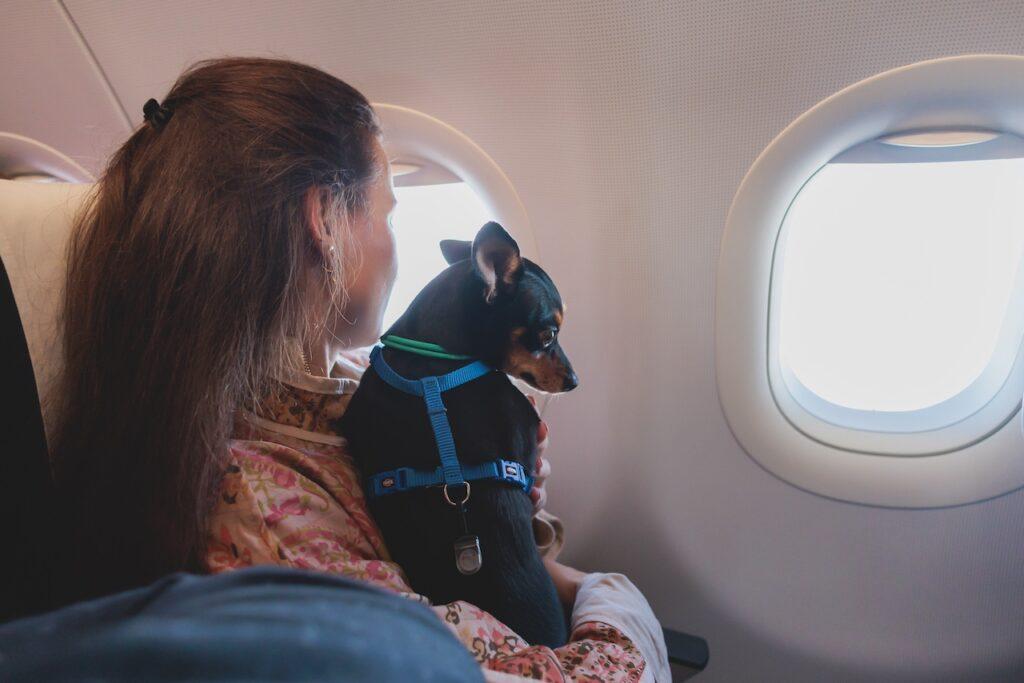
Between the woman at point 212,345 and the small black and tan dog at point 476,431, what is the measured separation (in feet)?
0.19

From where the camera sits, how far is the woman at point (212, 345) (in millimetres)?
752

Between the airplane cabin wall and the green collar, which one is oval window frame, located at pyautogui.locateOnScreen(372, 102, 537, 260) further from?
the green collar

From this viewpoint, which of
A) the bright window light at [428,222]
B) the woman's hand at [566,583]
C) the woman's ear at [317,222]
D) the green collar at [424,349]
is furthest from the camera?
the bright window light at [428,222]

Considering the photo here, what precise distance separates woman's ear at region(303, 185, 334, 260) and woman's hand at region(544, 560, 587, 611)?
0.72 metres

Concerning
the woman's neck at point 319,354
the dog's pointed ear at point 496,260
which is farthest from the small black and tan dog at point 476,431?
the woman's neck at point 319,354

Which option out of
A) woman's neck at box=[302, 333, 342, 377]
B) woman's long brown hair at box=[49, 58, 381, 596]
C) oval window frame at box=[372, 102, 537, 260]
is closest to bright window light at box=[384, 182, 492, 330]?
oval window frame at box=[372, 102, 537, 260]

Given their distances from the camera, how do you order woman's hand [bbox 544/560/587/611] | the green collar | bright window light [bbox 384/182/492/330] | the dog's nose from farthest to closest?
bright window light [bbox 384/182/492/330] → woman's hand [bbox 544/560/587/611] → the dog's nose → the green collar

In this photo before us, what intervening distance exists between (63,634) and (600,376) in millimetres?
1231

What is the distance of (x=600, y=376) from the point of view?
1.47m

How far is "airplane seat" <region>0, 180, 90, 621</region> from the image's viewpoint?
65 centimetres

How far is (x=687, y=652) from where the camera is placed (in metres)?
1.27

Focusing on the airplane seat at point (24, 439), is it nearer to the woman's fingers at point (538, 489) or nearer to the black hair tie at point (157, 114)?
the black hair tie at point (157, 114)

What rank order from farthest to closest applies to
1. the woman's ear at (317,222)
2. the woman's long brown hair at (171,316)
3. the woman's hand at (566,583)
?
the woman's hand at (566,583) < the woman's ear at (317,222) < the woman's long brown hair at (171,316)

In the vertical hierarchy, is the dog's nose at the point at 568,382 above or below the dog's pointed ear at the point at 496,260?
below
